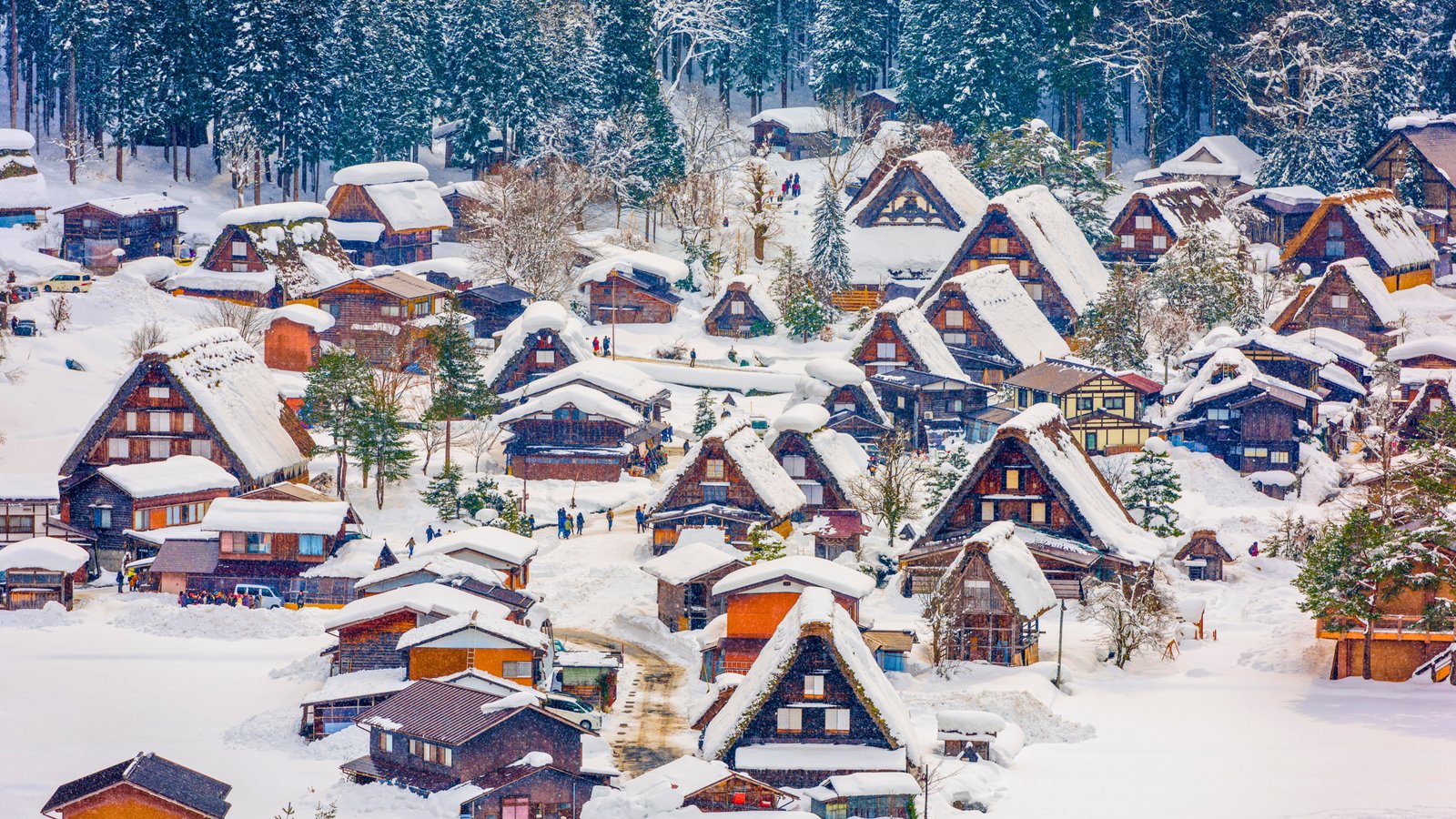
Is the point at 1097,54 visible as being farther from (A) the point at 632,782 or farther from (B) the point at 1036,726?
(A) the point at 632,782

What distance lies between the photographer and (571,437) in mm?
71000

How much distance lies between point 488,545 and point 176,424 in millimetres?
13628

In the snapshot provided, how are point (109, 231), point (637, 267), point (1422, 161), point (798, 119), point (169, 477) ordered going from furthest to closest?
1. point (798, 119)
2. point (1422, 161)
3. point (109, 231)
4. point (637, 267)
5. point (169, 477)

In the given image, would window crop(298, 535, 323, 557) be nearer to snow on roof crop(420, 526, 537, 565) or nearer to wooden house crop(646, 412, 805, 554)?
snow on roof crop(420, 526, 537, 565)

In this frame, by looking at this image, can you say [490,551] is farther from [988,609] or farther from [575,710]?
[988,609]

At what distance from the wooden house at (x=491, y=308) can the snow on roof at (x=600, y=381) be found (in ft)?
28.6

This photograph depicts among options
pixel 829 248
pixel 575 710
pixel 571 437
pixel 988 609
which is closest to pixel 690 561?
pixel 988 609

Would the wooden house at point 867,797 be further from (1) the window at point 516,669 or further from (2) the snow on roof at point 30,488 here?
(2) the snow on roof at point 30,488

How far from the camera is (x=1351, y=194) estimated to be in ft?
287

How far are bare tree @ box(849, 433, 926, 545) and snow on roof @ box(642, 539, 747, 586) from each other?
19.5ft

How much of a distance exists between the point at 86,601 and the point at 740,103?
62068mm

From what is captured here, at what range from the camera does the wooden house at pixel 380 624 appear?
50.7 meters

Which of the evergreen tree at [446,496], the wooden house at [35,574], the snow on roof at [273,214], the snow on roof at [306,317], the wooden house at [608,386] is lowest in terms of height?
the wooden house at [35,574]

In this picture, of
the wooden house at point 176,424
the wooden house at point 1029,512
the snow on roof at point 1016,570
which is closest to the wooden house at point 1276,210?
the wooden house at point 1029,512
